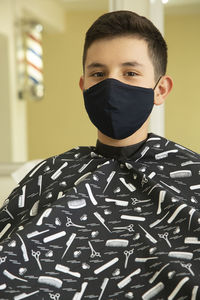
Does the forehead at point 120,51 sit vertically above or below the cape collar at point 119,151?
above

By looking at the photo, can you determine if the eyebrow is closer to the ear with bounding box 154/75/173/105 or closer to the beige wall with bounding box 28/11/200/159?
the ear with bounding box 154/75/173/105

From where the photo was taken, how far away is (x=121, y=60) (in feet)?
5.61

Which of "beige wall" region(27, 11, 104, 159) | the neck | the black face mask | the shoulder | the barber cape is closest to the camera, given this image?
the barber cape

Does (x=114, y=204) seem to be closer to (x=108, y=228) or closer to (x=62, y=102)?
(x=108, y=228)

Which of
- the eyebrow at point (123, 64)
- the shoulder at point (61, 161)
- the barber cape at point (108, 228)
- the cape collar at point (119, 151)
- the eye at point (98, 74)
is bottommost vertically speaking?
the barber cape at point (108, 228)

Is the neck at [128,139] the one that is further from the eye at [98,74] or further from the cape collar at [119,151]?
the eye at [98,74]

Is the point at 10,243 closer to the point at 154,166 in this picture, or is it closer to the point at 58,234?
the point at 58,234

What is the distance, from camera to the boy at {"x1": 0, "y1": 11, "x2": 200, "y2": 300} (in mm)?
1474

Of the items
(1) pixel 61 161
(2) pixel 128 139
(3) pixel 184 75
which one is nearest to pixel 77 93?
(3) pixel 184 75

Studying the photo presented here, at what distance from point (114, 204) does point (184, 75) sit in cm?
134

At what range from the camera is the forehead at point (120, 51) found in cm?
172

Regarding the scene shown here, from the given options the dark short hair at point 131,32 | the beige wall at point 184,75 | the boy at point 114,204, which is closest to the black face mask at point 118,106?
the boy at point 114,204

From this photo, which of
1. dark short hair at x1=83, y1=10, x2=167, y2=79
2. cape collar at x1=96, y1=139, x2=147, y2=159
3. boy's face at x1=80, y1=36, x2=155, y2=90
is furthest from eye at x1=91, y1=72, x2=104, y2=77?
cape collar at x1=96, y1=139, x2=147, y2=159

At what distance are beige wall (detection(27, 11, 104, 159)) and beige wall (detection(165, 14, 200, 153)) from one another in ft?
1.50
